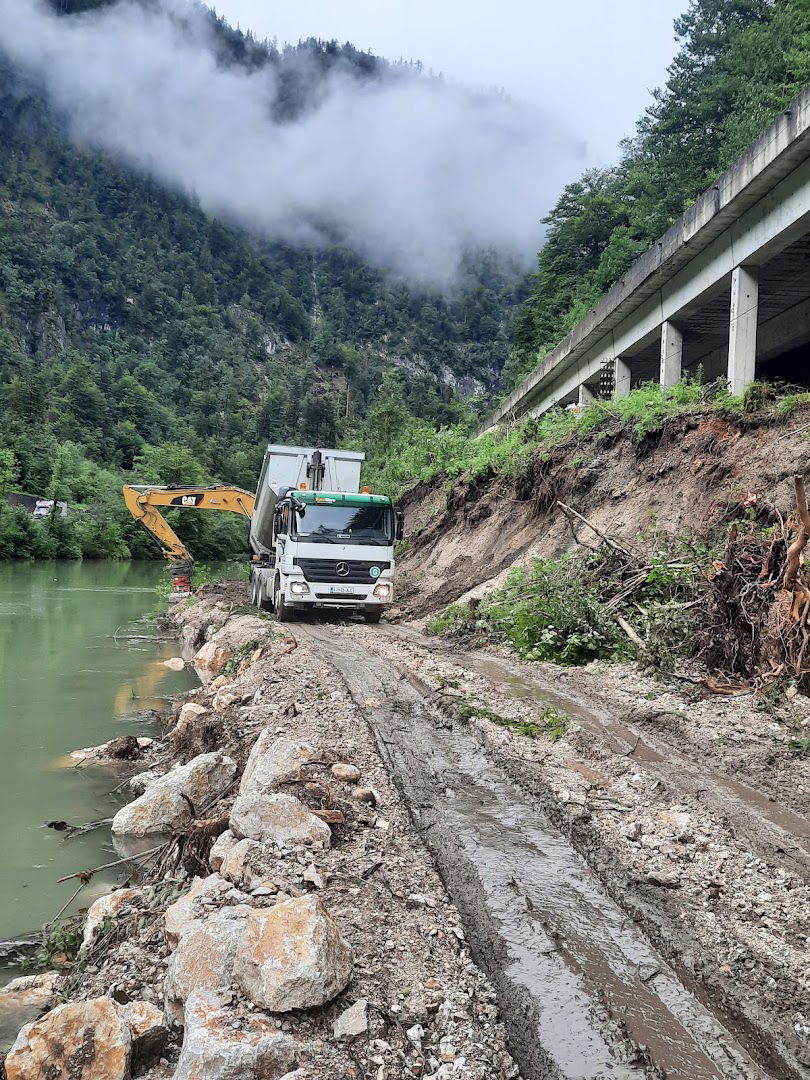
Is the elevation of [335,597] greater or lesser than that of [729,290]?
lesser

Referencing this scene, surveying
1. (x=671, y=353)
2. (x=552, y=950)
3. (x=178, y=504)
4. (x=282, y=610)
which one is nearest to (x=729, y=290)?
(x=671, y=353)

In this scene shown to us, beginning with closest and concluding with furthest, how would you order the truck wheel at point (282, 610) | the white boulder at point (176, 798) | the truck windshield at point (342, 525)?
the white boulder at point (176, 798), the truck windshield at point (342, 525), the truck wheel at point (282, 610)

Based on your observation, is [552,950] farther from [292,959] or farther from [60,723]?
[60,723]

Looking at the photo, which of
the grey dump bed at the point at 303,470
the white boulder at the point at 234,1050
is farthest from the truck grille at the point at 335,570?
the white boulder at the point at 234,1050

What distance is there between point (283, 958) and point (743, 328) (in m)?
15.3

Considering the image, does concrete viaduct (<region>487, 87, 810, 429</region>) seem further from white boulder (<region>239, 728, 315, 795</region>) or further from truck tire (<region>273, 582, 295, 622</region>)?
white boulder (<region>239, 728, 315, 795</region>)

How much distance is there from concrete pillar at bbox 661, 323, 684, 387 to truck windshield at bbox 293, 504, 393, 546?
8.40m

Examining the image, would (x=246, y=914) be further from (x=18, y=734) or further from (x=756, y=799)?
(x=18, y=734)

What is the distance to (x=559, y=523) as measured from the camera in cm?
1619

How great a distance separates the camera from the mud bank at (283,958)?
2730 mm

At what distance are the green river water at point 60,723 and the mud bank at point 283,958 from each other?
0.77 meters

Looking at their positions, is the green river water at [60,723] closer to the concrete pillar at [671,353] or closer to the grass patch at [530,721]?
the grass patch at [530,721]

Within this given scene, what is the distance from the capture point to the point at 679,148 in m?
39.1

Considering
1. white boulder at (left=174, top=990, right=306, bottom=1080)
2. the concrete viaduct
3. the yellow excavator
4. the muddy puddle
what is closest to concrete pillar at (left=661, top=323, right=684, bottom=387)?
the concrete viaduct
